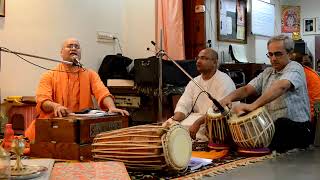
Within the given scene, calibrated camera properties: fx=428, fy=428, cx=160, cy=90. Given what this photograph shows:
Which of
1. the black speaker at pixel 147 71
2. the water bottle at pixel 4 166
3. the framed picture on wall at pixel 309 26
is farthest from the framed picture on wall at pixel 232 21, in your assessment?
the water bottle at pixel 4 166

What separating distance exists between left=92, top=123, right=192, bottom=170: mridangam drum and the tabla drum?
0.84 m

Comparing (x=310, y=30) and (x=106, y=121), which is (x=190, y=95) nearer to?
(x=106, y=121)

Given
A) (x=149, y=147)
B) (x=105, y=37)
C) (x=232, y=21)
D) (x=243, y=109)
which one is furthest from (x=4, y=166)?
(x=232, y=21)

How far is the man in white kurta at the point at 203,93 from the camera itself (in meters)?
3.83

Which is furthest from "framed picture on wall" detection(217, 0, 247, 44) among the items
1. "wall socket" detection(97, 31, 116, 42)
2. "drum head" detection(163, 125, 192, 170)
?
"drum head" detection(163, 125, 192, 170)

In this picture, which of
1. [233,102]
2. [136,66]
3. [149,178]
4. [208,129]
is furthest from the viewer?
[136,66]

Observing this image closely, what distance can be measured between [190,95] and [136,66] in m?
1.42

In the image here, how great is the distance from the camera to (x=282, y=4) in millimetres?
8688

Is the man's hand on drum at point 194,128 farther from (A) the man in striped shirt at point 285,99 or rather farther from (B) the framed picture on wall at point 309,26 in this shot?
(B) the framed picture on wall at point 309,26

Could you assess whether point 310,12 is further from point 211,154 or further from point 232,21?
point 211,154

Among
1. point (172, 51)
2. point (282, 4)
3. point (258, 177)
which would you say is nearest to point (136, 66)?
point (172, 51)

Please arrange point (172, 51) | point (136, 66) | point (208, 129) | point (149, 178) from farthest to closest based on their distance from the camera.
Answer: point (172, 51)
point (136, 66)
point (208, 129)
point (149, 178)

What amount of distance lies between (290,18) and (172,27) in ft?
12.5

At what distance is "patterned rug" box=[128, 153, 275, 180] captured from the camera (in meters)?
2.38
